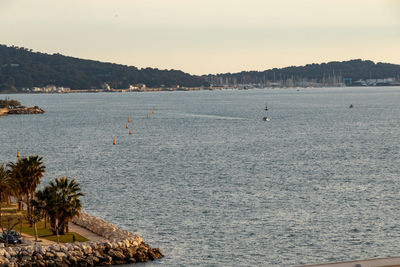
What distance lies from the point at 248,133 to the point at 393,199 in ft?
333

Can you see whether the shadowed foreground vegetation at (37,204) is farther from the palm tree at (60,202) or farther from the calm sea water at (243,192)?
the calm sea water at (243,192)

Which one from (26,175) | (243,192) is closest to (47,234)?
(26,175)

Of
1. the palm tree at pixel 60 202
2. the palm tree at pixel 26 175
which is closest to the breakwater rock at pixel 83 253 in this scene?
the palm tree at pixel 60 202

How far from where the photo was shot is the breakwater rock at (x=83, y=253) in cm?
5325

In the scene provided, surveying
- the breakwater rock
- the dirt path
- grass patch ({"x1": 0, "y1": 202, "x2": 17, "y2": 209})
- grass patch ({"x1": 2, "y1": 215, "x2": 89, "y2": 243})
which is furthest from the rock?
grass patch ({"x1": 0, "y1": 202, "x2": 17, "y2": 209})

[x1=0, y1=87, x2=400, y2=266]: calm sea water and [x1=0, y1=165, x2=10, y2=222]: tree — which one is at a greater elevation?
[x1=0, y1=165, x2=10, y2=222]: tree

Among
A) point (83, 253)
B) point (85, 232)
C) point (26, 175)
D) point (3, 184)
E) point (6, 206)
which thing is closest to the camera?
point (83, 253)

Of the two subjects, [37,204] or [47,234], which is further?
[47,234]

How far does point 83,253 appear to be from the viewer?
54750 millimetres

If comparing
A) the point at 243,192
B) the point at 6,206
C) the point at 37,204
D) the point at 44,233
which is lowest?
the point at 243,192

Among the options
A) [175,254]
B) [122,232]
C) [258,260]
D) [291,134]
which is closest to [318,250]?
[258,260]

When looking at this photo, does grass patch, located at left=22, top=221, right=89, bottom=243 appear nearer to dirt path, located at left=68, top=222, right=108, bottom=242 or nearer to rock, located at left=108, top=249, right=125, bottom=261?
dirt path, located at left=68, top=222, right=108, bottom=242

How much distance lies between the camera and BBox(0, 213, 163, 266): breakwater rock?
53250 mm

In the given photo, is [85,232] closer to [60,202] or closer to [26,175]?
[60,202]
